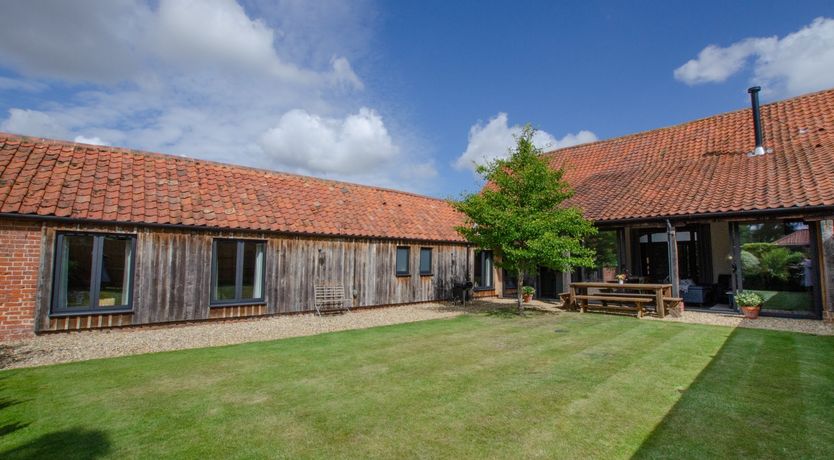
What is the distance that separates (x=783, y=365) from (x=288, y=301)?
1132cm

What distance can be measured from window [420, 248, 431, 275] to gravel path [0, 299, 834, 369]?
2561mm

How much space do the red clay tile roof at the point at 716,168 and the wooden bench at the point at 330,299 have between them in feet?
29.4

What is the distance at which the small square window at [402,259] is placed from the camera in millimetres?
15242

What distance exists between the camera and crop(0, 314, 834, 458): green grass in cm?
373

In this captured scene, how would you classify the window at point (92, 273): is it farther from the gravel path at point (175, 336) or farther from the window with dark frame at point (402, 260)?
the window with dark frame at point (402, 260)

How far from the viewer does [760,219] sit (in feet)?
36.2

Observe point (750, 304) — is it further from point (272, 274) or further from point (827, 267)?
point (272, 274)

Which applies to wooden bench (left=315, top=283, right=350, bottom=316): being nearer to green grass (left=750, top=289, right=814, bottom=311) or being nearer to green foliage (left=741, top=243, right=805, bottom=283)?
green grass (left=750, top=289, right=814, bottom=311)

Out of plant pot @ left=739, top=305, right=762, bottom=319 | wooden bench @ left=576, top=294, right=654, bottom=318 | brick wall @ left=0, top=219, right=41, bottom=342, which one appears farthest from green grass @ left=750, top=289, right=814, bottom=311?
brick wall @ left=0, top=219, right=41, bottom=342

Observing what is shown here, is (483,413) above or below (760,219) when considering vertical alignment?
below

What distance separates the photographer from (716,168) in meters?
14.1

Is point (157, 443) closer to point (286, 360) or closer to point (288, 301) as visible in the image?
point (286, 360)

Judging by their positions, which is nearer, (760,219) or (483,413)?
(483,413)

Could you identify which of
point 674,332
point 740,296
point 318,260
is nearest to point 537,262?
point 674,332
